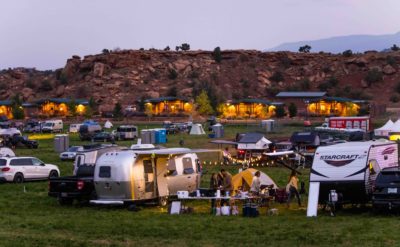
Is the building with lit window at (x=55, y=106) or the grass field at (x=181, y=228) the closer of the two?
the grass field at (x=181, y=228)

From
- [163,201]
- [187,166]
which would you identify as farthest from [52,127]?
[163,201]

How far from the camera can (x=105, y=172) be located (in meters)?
19.7

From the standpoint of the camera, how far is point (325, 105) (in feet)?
371

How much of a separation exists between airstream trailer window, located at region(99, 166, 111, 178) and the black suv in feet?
24.4

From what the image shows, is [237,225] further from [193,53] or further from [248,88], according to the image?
[193,53]

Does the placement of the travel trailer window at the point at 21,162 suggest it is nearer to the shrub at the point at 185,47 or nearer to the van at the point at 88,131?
the van at the point at 88,131

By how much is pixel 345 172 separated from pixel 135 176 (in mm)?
5932

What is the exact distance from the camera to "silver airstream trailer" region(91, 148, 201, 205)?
64.1 feet

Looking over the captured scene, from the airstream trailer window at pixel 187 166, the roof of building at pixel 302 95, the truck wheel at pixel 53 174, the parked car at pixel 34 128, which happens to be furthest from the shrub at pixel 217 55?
the airstream trailer window at pixel 187 166

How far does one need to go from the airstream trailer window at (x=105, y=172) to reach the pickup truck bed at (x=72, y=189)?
1137 mm

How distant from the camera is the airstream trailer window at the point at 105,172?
19.7m

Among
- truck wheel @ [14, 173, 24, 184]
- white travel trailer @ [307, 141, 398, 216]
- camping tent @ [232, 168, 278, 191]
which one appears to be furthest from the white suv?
white travel trailer @ [307, 141, 398, 216]

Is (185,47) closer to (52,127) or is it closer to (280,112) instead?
(280,112)

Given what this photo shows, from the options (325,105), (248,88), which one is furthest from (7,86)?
(325,105)
